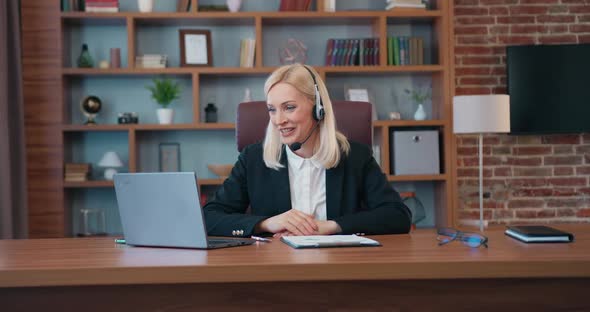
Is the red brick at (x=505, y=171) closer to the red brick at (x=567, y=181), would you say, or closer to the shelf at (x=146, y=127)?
the red brick at (x=567, y=181)

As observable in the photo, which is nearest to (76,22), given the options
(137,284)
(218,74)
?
(218,74)

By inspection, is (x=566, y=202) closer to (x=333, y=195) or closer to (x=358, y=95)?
(x=358, y=95)

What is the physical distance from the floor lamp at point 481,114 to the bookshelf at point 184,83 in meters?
0.16

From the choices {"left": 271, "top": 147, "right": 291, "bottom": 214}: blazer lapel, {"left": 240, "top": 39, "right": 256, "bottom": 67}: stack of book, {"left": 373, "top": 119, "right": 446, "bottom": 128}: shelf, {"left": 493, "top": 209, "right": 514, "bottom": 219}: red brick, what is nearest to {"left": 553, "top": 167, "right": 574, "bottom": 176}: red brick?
{"left": 493, "top": 209, "right": 514, "bottom": 219}: red brick

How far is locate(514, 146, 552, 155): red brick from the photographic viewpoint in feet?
15.8

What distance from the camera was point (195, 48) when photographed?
452 centimetres

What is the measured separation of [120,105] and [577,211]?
317 centimetres

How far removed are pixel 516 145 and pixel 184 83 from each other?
228 cm

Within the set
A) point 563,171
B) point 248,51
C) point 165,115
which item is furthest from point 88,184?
point 563,171

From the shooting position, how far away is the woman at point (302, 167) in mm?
2260

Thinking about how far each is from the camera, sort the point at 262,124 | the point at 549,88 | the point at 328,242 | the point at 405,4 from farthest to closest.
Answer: the point at 549,88
the point at 405,4
the point at 262,124
the point at 328,242

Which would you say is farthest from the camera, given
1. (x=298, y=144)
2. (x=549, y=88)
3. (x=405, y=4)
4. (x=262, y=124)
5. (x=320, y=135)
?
(x=549, y=88)

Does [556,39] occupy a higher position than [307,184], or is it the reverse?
[556,39]

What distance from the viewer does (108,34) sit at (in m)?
4.62
